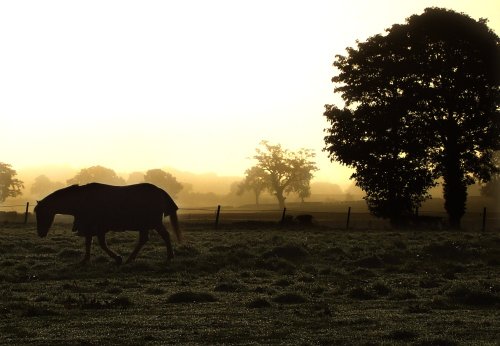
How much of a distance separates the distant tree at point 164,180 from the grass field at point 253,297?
149072mm

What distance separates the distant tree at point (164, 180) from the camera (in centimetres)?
17088

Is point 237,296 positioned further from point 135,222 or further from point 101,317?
point 135,222

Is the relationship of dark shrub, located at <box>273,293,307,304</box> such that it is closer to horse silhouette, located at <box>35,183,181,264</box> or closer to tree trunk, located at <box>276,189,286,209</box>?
horse silhouette, located at <box>35,183,181,264</box>

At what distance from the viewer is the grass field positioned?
917 cm

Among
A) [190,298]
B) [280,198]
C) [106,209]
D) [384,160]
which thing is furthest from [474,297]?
[280,198]

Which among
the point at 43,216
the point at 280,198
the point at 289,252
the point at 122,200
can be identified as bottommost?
the point at 289,252

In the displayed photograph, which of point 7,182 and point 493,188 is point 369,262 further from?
point 7,182

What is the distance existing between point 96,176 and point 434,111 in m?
152

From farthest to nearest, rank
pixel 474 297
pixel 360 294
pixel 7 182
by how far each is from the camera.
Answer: pixel 7 182
pixel 360 294
pixel 474 297

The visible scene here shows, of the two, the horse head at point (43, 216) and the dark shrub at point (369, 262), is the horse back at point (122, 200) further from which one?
the dark shrub at point (369, 262)

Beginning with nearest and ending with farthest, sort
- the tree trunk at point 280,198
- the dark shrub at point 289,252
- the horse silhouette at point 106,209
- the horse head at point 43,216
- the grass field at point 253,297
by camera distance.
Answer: the grass field at point 253,297 → the horse silhouette at point 106,209 → the horse head at point 43,216 → the dark shrub at point 289,252 → the tree trunk at point 280,198

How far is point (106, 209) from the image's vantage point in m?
19.7

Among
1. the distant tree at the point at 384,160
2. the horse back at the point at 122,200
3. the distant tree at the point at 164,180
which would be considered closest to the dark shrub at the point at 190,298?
the horse back at the point at 122,200

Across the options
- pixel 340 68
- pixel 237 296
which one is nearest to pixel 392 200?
pixel 340 68
